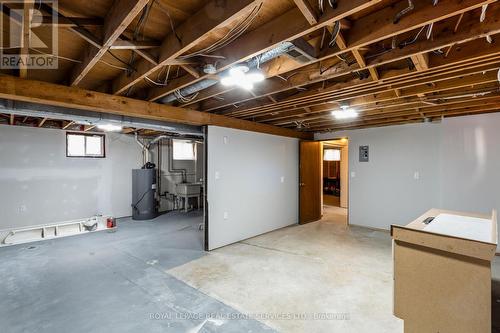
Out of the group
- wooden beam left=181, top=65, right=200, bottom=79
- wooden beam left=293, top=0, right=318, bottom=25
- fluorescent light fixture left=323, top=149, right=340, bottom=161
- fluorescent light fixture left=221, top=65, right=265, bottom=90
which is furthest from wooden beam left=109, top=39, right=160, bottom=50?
fluorescent light fixture left=323, top=149, right=340, bottom=161

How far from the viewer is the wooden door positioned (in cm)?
605

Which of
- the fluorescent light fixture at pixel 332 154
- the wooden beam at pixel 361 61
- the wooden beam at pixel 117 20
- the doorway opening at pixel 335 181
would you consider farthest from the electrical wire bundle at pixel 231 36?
the fluorescent light fixture at pixel 332 154

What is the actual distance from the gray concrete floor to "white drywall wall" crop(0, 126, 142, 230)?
1245 mm

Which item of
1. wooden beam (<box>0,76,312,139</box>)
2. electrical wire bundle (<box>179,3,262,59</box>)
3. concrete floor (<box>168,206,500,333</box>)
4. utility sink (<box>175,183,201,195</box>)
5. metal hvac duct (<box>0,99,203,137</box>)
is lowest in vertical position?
concrete floor (<box>168,206,500,333</box>)

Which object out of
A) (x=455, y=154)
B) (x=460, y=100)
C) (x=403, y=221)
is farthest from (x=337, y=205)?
(x=460, y=100)

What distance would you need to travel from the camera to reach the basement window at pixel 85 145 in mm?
5865

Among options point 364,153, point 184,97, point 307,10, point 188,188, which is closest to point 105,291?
point 184,97

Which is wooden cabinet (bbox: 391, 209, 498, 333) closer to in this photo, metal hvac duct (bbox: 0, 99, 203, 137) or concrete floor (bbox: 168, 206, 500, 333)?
concrete floor (bbox: 168, 206, 500, 333)

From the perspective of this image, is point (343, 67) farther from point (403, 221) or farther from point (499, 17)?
point (403, 221)

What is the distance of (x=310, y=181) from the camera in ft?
20.5

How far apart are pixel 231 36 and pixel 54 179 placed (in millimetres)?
5779

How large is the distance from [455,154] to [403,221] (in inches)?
64.8

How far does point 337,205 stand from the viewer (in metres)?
8.81

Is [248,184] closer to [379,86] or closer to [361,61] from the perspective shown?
[379,86]
